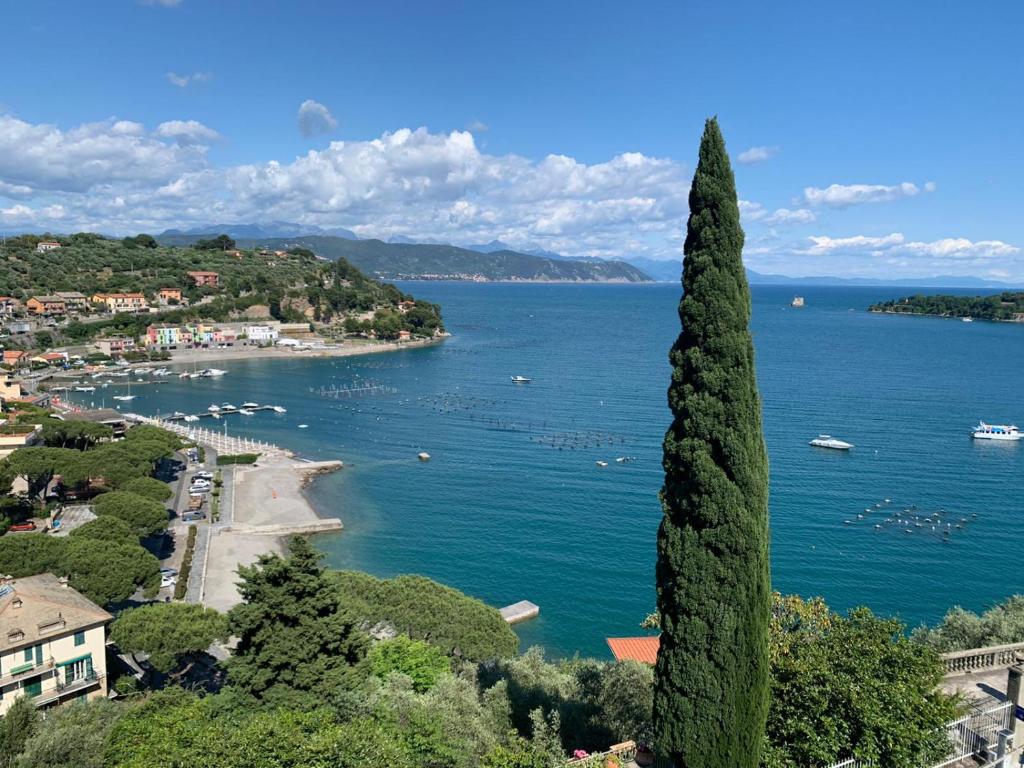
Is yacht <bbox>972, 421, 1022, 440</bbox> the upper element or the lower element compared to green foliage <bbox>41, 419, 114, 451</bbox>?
upper

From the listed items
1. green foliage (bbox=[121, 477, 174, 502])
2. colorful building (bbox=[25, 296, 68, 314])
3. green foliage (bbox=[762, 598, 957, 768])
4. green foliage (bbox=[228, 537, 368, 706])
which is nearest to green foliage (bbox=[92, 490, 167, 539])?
green foliage (bbox=[121, 477, 174, 502])

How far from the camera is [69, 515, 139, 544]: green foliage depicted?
2776cm

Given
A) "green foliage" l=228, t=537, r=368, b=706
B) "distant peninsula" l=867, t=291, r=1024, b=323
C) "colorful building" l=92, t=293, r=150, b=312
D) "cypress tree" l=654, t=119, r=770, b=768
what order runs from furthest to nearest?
"distant peninsula" l=867, t=291, r=1024, b=323, "colorful building" l=92, t=293, r=150, b=312, "green foliage" l=228, t=537, r=368, b=706, "cypress tree" l=654, t=119, r=770, b=768

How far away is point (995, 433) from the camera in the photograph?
5706cm

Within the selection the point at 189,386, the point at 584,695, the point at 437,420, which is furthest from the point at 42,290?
the point at 584,695

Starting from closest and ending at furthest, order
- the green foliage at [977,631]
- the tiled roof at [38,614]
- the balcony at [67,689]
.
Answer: the green foliage at [977,631], the balcony at [67,689], the tiled roof at [38,614]

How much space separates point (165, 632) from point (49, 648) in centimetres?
298

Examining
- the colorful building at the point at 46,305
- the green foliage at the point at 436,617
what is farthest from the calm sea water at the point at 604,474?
the colorful building at the point at 46,305

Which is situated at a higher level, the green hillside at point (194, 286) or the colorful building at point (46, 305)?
the green hillside at point (194, 286)

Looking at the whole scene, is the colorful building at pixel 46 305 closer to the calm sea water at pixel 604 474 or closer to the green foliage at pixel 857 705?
the calm sea water at pixel 604 474

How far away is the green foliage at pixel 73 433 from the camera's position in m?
43.7

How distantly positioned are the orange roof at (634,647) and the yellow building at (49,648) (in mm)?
15920

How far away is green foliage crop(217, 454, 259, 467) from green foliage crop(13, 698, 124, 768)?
126 feet

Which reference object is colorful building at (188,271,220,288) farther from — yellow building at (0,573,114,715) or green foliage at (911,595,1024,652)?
green foliage at (911,595,1024,652)
